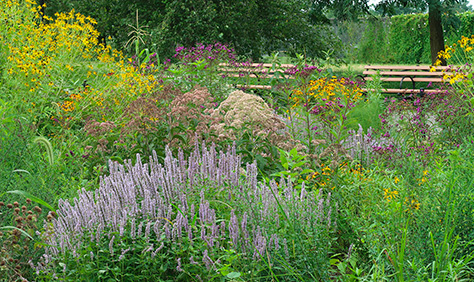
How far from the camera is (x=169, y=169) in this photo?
304 centimetres

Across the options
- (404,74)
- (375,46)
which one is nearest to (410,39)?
(375,46)

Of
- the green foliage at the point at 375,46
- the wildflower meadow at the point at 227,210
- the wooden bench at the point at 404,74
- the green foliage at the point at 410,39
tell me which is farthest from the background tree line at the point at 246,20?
the wildflower meadow at the point at 227,210

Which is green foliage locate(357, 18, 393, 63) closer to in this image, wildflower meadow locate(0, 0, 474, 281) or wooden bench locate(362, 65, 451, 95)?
wooden bench locate(362, 65, 451, 95)

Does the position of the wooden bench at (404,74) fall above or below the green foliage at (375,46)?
below

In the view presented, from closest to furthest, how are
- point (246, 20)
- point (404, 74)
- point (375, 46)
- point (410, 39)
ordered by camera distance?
point (404, 74)
point (246, 20)
point (410, 39)
point (375, 46)

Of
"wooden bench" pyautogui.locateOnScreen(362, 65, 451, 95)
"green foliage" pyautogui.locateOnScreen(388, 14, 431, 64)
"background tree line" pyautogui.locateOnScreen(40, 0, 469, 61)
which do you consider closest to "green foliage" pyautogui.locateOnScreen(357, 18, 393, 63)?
"green foliage" pyautogui.locateOnScreen(388, 14, 431, 64)

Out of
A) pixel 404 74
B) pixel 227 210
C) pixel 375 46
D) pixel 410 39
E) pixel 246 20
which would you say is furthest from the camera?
pixel 375 46

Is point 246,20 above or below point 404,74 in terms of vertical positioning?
above

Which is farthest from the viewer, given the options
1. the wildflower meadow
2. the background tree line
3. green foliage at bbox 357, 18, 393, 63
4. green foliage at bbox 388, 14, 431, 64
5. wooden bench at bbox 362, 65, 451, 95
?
green foliage at bbox 357, 18, 393, 63

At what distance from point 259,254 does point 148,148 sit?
2.12 metres

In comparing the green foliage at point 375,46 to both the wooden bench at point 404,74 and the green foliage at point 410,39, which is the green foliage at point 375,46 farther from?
the wooden bench at point 404,74

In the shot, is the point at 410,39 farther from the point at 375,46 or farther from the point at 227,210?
the point at 227,210

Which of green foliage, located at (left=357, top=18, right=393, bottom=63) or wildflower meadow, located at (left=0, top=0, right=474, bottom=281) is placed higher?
green foliage, located at (left=357, top=18, right=393, bottom=63)

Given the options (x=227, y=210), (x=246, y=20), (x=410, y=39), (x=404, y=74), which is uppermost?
(x=246, y=20)
